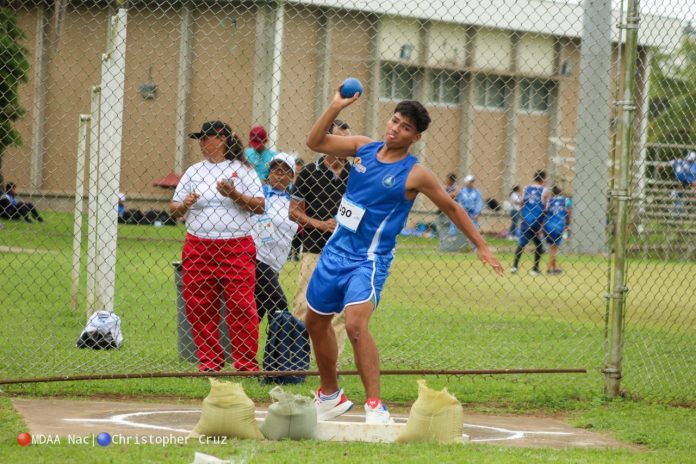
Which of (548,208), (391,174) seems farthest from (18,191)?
(391,174)

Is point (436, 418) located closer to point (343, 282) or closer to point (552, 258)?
point (343, 282)

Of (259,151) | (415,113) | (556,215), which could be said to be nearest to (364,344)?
(415,113)

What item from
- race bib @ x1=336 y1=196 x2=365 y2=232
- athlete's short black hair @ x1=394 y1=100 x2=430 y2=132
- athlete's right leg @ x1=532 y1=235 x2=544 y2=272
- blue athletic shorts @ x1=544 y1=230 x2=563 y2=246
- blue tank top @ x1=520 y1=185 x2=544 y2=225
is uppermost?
athlete's short black hair @ x1=394 y1=100 x2=430 y2=132

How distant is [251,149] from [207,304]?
8.17ft

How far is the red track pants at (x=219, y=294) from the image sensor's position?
891cm

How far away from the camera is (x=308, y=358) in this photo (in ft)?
29.8

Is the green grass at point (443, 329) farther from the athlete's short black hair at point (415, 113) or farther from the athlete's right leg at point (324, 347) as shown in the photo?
the athlete's short black hair at point (415, 113)

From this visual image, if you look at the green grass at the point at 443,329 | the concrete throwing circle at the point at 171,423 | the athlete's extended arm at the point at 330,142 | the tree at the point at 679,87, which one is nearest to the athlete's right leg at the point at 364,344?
the concrete throwing circle at the point at 171,423

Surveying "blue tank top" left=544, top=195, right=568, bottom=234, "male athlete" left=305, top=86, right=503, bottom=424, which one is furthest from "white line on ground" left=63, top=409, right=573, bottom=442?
"blue tank top" left=544, top=195, right=568, bottom=234

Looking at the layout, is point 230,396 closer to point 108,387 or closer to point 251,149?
Answer: point 108,387

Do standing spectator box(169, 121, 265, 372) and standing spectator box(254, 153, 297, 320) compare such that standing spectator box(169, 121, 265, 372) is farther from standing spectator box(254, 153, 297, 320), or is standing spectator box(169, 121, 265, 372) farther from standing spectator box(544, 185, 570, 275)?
standing spectator box(544, 185, 570, 275)

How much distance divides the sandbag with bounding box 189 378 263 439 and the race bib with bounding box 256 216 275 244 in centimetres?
289

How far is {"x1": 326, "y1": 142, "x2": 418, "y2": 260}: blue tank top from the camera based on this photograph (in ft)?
23.2

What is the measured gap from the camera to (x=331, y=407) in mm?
7387
